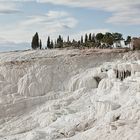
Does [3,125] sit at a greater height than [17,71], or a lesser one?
lesser

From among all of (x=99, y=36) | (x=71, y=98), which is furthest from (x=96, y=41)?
(x=71, y=98)

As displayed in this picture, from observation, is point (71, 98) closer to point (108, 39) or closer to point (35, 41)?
point (108, 39)

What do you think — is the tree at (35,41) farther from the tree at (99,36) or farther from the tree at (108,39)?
the tree at (108,39)

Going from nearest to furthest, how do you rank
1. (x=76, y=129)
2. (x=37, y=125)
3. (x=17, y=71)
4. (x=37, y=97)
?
(x=76, y=129) → (x=37, y=125) → (x=37, y=97) → (x=17, y=71)

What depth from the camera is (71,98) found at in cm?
2978

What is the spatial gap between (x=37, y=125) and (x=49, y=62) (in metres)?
10.7

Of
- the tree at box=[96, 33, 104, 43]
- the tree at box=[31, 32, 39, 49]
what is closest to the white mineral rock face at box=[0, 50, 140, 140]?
the tree at box=[96, 33, 104, 43]

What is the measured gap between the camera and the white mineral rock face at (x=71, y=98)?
838 inches

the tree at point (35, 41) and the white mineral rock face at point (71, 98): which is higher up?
the tree at point (35, 41)

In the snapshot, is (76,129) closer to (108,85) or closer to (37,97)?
(108,85)

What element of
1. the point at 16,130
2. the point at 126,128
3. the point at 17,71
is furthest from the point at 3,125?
the point at 126,128

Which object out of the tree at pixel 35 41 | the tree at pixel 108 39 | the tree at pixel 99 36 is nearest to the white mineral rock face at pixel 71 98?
the tree at pixel 108 39

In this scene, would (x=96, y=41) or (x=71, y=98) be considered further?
(x=96, y=41)

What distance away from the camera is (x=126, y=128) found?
19.6 m
